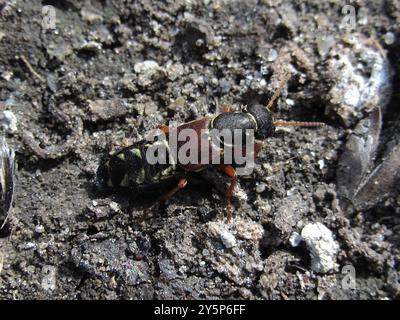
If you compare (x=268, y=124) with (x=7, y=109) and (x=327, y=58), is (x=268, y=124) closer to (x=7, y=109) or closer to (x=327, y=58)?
(x=327, y=58)

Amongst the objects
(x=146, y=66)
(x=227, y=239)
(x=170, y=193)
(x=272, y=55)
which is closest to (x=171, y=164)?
(x=170, y=193)

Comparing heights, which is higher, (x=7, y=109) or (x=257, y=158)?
(x=7, y=109)

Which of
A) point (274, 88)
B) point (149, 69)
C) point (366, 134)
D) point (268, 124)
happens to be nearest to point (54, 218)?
point (149, 69)

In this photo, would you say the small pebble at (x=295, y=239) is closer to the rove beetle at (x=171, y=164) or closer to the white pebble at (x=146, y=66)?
the rove beetle at (x=171, y=164)

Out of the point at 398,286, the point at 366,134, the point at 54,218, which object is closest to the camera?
the point at 398,286

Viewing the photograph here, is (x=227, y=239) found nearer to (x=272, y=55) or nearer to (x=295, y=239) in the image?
(x=295, y=239)
